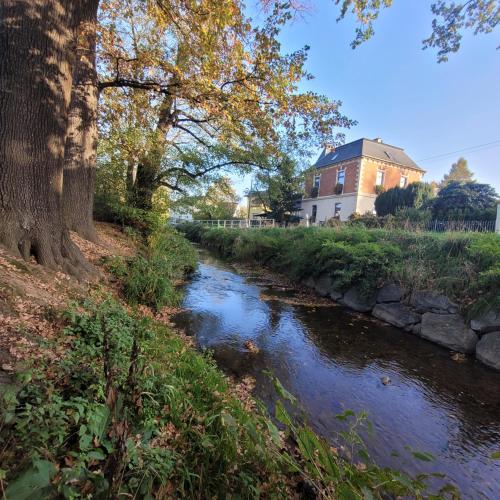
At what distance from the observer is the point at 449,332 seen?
5.71 m

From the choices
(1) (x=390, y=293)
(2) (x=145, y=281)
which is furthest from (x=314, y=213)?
(2) (x=145, y=281)

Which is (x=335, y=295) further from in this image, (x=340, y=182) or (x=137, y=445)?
(x=340, y=182)

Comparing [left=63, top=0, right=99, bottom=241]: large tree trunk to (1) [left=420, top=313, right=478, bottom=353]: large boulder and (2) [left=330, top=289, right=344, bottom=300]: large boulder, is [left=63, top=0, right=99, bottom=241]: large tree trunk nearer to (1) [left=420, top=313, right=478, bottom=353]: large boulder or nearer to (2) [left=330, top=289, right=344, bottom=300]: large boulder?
(2) [left=330, top=289, right=344, bottom=300]: large boulder

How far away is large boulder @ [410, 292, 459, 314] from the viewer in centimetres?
596

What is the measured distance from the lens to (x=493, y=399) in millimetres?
3984

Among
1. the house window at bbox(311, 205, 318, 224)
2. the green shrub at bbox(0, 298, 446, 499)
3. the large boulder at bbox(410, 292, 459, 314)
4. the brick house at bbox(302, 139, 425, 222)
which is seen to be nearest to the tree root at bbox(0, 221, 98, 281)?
the green shrub at bbox(0, 298, 446, 499)

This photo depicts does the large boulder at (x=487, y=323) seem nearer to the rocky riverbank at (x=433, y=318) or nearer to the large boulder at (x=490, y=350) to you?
the rocky riverbank at (x=433, y=318)

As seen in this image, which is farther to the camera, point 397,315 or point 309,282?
point 309,282

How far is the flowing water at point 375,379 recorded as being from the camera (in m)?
2.98

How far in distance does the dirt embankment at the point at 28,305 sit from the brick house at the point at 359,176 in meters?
25.4

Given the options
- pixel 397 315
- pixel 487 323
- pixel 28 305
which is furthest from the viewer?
pixel 397 315

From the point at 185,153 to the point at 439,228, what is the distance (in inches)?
440

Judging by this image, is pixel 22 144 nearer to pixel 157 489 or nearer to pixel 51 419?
pixel 51 419

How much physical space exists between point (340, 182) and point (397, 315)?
981 inches
